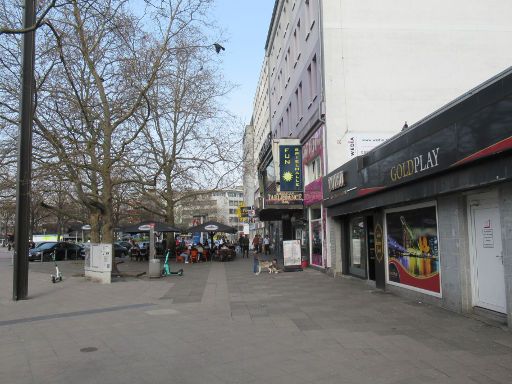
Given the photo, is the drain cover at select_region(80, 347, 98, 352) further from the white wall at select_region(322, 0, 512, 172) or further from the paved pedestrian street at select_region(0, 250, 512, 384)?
the white wall at select_region(322, 0, 512, 172)

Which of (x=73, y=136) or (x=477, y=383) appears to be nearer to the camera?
(x=477, y=383)

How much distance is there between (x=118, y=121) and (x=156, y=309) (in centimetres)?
881

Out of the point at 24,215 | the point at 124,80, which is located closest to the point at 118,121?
the point at 124,80

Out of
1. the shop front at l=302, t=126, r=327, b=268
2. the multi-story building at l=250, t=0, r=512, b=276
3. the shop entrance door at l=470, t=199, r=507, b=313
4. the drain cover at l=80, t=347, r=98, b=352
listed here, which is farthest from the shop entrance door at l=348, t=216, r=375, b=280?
the drain cover at l=80, t=347, r=98, b=352

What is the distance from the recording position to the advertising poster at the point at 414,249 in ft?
33.7

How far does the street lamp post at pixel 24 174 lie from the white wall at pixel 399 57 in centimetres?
1007

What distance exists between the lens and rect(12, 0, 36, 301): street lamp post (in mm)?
12070

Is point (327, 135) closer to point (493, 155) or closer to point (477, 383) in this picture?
point (493, 155)

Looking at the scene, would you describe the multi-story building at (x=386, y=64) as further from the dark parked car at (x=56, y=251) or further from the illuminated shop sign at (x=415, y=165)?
the dark parked car at (x=56, y=251)

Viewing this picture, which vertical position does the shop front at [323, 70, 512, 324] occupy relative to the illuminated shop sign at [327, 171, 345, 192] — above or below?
below

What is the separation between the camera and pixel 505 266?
7.45 meters

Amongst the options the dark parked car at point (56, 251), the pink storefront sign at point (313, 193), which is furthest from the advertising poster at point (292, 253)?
the dark parked car at point (56, 251)

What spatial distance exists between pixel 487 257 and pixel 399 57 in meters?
11.5

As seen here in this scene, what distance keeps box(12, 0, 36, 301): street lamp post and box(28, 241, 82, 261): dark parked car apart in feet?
74.1
